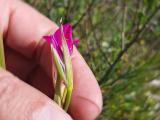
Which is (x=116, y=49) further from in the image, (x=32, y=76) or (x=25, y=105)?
(x=25, y=105)

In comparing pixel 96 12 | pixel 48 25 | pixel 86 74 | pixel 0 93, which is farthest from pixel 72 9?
pixel 0 93

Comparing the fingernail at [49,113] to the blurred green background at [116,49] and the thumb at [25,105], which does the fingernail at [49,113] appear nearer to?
the thumb at [25,105]

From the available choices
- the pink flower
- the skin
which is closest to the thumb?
the skin

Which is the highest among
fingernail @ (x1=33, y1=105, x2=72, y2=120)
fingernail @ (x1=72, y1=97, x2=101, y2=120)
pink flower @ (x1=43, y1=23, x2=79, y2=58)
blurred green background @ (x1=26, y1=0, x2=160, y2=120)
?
pink flower @ (x1=43, y1=23, x2=79, y2=58)

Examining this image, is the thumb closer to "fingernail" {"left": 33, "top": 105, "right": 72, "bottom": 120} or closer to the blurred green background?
"fingernail" {"left": 33, "top": 105, "right": 72, "bottom": 120}

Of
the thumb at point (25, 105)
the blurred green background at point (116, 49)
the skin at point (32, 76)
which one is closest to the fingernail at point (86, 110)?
the skin at point (32, 76)

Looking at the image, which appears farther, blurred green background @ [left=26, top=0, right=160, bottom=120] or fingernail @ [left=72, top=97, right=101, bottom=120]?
blurred green background @ [left=26, top=0, right=160, bottom=120]

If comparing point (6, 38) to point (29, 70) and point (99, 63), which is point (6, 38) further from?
point (99, 63)
